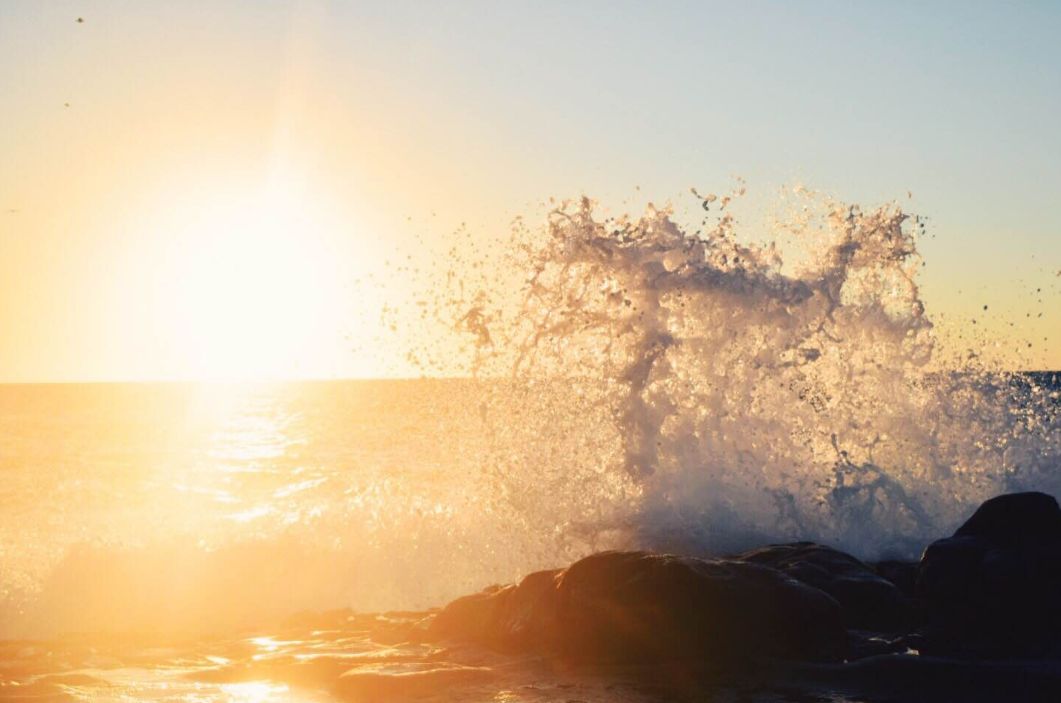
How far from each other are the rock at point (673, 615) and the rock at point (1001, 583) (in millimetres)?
1215

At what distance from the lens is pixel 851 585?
11797 mm

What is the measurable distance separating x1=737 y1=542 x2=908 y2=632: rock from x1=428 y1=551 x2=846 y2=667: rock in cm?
80

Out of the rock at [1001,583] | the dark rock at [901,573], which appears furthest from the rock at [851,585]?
the dark rock at [901,573]

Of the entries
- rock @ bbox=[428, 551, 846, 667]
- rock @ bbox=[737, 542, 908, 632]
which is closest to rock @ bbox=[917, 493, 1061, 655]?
rock @ bbox=[737, 542, 908, 632]

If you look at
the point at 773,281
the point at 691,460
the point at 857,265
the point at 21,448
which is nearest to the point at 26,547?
the point at 691,460

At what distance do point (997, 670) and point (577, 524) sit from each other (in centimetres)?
841

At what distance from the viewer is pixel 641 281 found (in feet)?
57.5

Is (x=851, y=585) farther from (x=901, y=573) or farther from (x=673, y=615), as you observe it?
(x=673, y=615)

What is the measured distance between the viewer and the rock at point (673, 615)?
33.9ft

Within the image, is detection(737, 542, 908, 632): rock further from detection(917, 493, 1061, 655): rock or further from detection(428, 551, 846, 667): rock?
detection(428, 551, 846, 667): rock

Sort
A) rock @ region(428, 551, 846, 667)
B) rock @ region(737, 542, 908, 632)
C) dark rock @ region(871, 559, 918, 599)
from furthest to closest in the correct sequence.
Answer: dark rock @ region(871, 559, 918, 599), rock @ region(737, 542, 908, 632), rock @ region(428, 551, 846, 667)

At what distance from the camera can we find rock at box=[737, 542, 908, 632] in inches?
450

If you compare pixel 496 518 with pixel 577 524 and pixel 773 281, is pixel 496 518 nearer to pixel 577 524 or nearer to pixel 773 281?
pixel 577 524

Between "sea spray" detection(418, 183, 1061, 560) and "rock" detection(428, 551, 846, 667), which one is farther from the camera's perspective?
"sea spray" detection(418, 183, 1061, 560)
